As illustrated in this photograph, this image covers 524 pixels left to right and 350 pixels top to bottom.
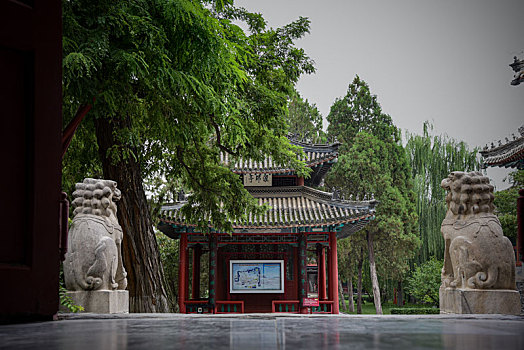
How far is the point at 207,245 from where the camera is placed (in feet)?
48.0

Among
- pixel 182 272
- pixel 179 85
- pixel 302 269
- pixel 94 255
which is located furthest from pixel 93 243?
pixel 302 269

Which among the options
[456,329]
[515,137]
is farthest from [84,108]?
[515,137]

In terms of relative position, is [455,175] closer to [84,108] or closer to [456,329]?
[456,329]

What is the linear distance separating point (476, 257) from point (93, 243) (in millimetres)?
4354

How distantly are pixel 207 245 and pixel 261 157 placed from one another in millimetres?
6540

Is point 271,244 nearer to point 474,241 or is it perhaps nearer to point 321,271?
point 321,271

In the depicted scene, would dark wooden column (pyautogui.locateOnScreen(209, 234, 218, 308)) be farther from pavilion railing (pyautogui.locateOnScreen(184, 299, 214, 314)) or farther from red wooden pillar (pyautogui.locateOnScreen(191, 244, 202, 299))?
red wooden pillar (pyautogui.locateOnScreen(191, 244, 202, 299))

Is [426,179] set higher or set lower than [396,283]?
higher

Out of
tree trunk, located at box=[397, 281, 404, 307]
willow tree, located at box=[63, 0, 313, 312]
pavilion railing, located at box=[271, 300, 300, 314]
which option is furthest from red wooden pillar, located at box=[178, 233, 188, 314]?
tree trunk, located at box=[397, 281, 404, 307]

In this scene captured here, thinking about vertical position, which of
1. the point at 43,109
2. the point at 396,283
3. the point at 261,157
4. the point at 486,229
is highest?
the point at 261,157

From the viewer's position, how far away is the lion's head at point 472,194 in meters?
6.05

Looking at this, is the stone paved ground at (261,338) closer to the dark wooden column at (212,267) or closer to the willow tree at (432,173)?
the dark wooden column at (212,267)

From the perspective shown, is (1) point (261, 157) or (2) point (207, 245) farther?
(2) point (207, 245)

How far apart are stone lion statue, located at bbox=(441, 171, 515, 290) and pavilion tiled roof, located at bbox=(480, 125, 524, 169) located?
9145 millimetres
